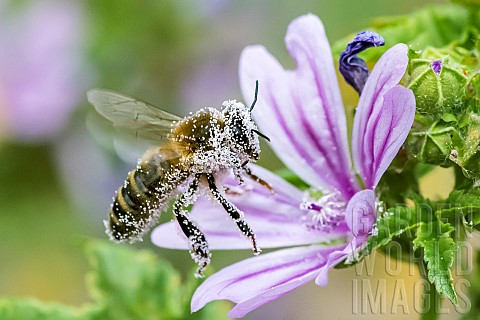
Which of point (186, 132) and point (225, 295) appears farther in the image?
point (186, 132)

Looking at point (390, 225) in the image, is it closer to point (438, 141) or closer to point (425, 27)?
point (438, 141)

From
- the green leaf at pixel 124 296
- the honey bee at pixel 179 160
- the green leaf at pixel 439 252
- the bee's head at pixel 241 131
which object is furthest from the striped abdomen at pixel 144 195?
the green leaf at pixel 439 252

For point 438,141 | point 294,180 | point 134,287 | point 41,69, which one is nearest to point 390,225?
point 438,141

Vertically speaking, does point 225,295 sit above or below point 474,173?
below

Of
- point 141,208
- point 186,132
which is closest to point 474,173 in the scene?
point 186,132

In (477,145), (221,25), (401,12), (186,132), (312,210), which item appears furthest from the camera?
(401,12)

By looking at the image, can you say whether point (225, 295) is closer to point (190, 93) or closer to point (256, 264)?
point (256, 264)

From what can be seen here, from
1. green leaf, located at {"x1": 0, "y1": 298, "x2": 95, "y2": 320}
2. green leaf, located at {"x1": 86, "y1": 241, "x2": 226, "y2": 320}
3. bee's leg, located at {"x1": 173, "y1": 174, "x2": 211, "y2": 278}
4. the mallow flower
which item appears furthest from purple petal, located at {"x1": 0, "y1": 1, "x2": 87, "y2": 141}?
bee's leg, located at {"x1": 173, "y1": 174, "x2": 211, "y2": 278}
